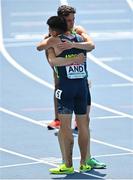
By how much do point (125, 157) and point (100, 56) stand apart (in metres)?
5.22

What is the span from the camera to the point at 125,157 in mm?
11344

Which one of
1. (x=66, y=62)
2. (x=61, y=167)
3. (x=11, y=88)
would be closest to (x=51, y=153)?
(x=61, y=167)

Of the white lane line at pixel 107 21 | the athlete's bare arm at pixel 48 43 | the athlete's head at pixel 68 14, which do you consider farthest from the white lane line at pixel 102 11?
the athlete's bare arm at pixel 48 43

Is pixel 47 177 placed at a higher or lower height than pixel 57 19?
lower

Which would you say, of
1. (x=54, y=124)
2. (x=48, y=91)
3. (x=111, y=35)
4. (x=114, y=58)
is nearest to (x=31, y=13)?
(x=111, y=35)

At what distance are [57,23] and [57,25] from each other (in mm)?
39

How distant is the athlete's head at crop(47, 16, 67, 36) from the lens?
34.3 ft

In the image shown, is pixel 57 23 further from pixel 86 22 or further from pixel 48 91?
pixel 86 22

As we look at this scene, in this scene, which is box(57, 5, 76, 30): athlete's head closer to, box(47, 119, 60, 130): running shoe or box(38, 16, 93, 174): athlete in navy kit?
box(38, 16, 93, 174): athlete in navy kit

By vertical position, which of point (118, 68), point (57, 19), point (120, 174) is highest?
point (57, 19)

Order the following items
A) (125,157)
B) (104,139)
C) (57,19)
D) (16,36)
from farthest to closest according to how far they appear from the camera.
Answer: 1. (16,36)
2. (104,139)
3. (125,157)
4. (57,19)

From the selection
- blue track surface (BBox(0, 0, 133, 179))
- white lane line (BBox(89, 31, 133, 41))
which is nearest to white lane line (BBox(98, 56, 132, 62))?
blue track surface (BBox(0, 0, 133, 179))

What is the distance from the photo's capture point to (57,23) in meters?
10.5

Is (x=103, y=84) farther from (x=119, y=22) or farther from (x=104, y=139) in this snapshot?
(x=119, y=22)
